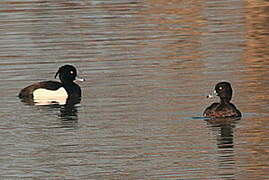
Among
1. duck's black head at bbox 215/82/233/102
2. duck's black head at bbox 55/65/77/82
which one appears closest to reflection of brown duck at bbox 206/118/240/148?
duck's black head at bbox 215/82/233/102

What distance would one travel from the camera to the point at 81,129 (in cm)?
1958

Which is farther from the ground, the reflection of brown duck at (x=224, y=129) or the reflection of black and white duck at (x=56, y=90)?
the reflection of black and white duck at (x=56, y=90)

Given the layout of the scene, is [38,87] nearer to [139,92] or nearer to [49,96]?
[49,96]

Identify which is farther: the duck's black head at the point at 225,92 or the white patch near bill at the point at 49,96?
the white patch near bill at the point at 49,96

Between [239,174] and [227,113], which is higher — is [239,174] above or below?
below

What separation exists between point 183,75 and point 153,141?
21.2 feet

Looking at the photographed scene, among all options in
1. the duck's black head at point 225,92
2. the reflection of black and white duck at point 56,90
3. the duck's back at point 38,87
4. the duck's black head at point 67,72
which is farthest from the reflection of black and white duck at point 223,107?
the duck's black head at point 67,72

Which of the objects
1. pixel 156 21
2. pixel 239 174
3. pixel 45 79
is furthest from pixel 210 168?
pixel 156 21

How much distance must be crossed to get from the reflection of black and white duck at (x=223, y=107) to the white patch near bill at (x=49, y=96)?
4415 millimetres

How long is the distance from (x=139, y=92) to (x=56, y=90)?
2661 mm

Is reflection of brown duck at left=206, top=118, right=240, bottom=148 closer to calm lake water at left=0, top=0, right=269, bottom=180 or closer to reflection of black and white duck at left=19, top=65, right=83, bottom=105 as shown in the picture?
calm lake water at left=0, top=0, right=269, bottom=180

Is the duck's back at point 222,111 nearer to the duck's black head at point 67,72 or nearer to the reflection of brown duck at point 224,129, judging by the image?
the reflection of brown duck at point 224,129

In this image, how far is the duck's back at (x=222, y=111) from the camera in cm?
2000

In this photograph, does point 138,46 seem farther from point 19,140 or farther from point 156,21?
point 19,140
